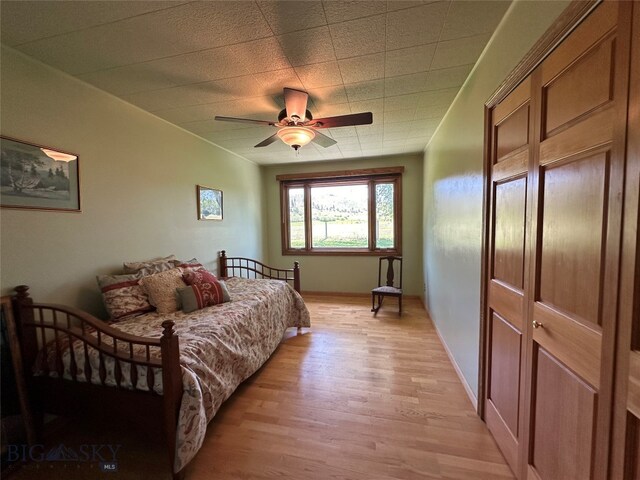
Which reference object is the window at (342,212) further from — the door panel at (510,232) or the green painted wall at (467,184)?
the door panel at (510,232)

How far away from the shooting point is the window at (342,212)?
4660 mm

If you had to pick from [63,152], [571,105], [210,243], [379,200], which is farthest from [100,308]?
[379,200]

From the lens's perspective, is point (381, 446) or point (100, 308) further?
point (100, 308)

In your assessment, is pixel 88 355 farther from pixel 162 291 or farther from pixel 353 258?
pixel 353 258

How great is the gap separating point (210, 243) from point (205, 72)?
2134mm

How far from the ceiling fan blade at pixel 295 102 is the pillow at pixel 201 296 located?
5.40 ft

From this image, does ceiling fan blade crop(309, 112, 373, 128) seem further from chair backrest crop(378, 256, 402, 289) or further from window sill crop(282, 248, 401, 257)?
window sill crop(282, 248, 401, 257)

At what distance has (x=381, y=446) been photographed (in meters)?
1.61

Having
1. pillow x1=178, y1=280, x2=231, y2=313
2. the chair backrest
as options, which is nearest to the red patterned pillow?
pillow x1=178, y1=280, x2=231, y2=313

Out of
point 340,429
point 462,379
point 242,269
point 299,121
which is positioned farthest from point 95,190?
point 462,379

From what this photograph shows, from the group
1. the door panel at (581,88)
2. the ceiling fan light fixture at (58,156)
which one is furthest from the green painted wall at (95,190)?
the door panel at (581,88)

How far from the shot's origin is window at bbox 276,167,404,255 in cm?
466

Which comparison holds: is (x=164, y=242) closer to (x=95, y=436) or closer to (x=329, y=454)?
(x=95, y=436)

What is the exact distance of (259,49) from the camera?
169 cm
